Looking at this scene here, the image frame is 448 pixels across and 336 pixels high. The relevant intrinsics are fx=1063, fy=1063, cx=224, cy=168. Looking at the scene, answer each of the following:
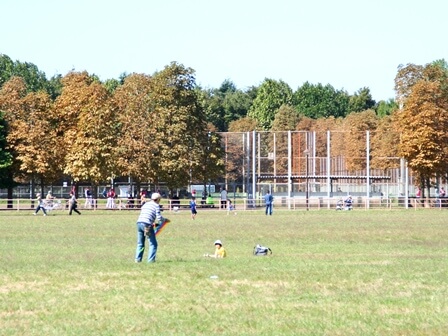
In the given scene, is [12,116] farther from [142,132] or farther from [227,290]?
[227,290]

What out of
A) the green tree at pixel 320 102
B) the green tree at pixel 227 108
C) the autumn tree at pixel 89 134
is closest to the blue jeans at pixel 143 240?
the autumn tree at pixel 89 134

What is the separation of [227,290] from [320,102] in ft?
542

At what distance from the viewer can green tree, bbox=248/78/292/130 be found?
16125 centimetres

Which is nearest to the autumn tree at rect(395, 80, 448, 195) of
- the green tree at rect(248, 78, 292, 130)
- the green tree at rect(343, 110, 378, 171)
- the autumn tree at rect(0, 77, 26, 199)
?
the green tree at rect(343, 110, 378, 171)

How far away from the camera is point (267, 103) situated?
6388 inches

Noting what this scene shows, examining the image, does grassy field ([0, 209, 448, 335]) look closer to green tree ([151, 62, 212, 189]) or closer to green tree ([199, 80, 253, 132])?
green tree ([151, 62, 212, 189])

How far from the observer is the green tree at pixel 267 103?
161250mm

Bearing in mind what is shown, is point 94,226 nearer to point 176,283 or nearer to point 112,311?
point 176,283

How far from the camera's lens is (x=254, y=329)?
49.3 ft

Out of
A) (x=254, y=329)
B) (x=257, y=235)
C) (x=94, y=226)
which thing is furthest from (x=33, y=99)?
(x=254, y=329)

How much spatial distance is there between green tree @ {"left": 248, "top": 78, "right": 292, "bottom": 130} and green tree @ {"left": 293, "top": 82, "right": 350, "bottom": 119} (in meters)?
11.7

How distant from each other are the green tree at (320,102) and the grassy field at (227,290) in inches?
5700

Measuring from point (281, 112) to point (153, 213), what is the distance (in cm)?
11870

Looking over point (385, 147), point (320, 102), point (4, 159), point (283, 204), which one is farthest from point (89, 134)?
point (320, 102)
